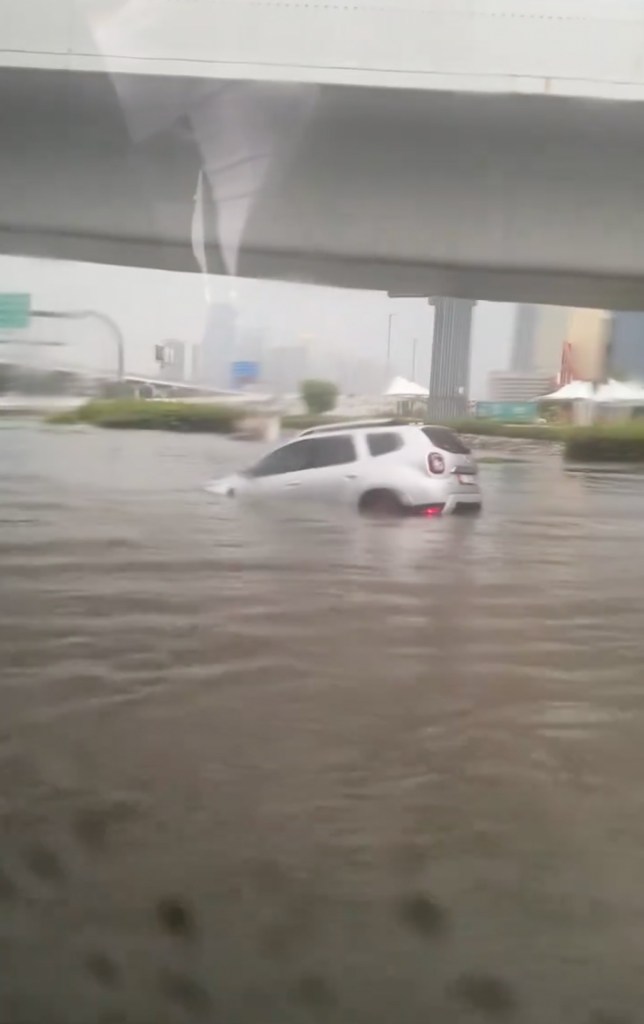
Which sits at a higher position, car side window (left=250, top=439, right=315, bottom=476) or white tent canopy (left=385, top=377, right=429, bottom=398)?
white tent canopy (left=385, top=377, right=429, bottom=398)

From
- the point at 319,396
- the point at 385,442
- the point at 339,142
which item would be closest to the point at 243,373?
the point at 319,396

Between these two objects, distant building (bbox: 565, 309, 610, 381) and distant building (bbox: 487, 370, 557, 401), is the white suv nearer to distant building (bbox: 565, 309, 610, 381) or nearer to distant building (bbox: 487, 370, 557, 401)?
distant building (bbox: 487, 370, 557, 401)

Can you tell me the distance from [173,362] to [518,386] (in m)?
0.96

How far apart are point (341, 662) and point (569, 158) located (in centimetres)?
152

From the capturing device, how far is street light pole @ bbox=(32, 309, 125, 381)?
8.18 ft

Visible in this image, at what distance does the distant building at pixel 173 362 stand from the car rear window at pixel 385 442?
22.1 inches

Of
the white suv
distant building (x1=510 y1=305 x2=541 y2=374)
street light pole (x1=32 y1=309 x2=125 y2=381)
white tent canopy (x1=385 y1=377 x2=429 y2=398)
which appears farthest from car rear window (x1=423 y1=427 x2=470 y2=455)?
street light pole (x1=32 y1=309 x2=125 y2=381)

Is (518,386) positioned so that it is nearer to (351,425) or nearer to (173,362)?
(351,425)

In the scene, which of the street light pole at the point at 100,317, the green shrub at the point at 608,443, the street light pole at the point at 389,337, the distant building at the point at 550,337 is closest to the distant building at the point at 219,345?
the street light pole at the point at 100,317

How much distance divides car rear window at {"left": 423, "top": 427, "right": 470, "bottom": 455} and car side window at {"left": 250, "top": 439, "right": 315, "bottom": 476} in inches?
12.9

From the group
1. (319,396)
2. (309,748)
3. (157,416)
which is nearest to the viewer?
(309,748)

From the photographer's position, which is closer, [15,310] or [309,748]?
[309,748]

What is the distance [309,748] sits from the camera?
6.68 ft

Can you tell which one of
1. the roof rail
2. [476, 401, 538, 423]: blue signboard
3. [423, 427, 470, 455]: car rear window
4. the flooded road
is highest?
[476, 401, 538, 423]: blue signboard
